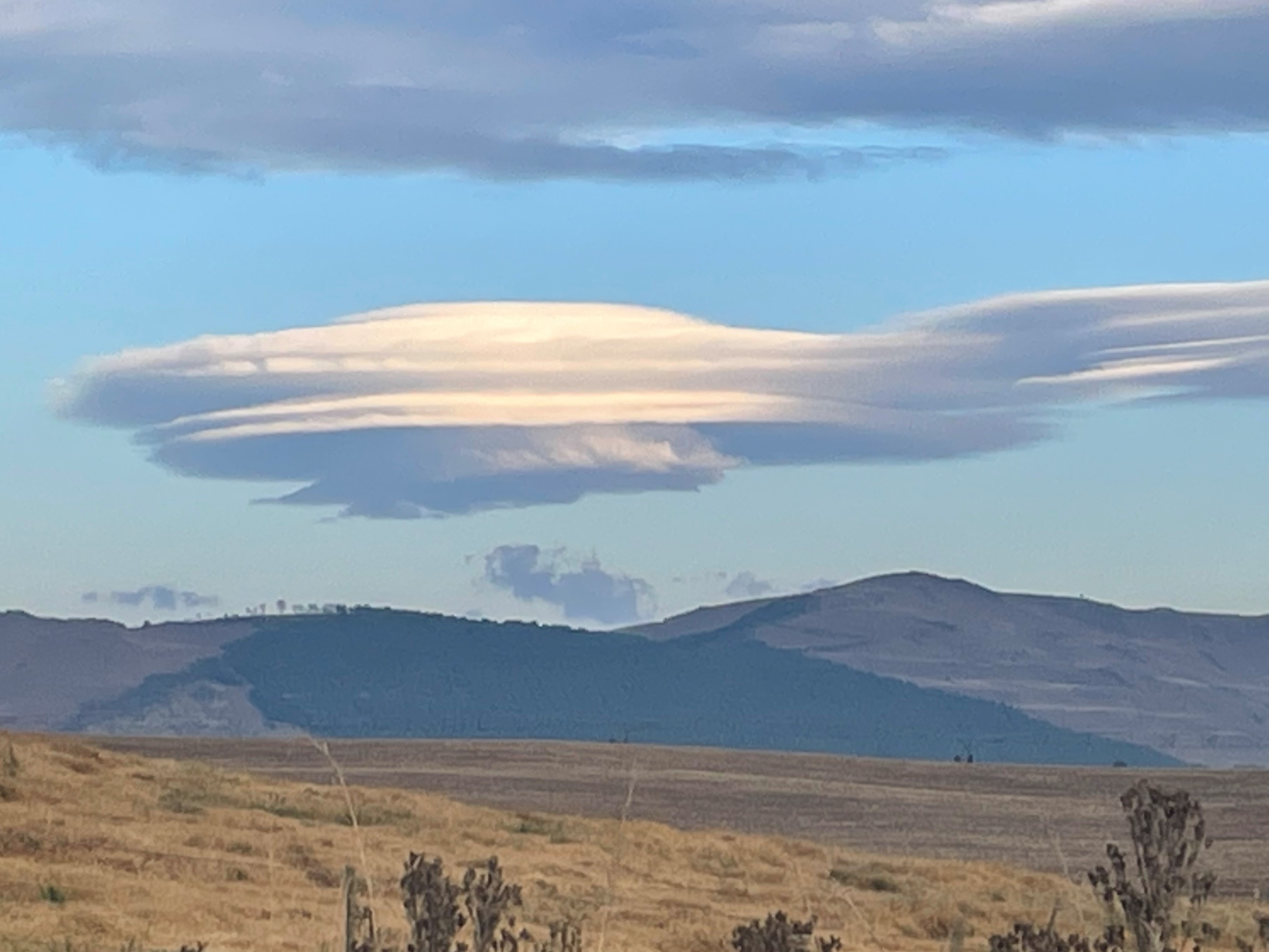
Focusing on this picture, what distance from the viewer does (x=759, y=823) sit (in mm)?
52438

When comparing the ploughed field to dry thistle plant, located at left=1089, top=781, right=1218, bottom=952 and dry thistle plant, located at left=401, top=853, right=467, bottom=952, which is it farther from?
dry thistle plant, located at left=1089, top=781, right=1218, bottom=952

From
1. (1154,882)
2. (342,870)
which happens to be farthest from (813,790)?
(1154,882)

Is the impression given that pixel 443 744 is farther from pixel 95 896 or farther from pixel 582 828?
pixel 95 896

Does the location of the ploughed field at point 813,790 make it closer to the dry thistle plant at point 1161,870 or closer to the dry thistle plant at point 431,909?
the dry thistle plant at point 431,909

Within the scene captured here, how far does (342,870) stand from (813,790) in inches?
1832

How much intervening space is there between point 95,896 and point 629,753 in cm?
6308

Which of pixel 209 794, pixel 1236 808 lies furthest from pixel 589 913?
pixel 1236 808

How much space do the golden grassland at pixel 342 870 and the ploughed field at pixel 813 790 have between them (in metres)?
5.34

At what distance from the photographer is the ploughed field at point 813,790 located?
4822 centimetres

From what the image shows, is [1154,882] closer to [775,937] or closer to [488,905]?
[775,937]

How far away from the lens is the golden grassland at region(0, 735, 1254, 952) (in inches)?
773

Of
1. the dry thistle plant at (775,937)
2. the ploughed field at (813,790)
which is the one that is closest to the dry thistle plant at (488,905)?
the dry thistle plant at (775,937)

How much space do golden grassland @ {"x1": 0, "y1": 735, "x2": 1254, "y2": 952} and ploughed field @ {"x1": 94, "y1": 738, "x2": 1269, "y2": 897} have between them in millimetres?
5343

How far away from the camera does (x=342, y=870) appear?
21625mm
